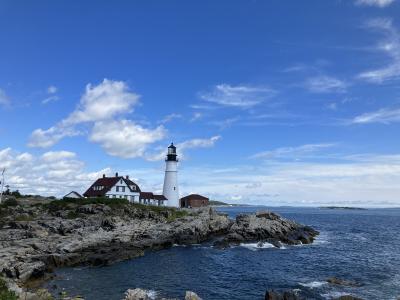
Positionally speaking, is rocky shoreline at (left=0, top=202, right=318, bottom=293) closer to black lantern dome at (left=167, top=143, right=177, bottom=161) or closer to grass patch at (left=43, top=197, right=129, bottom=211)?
grass patch at (left=43, top=197, right=129, bottom=211)

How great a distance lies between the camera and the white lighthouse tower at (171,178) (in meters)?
95.4

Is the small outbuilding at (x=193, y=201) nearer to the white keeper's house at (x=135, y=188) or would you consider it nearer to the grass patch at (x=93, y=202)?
the white keeper's house at (x=135, y=188)

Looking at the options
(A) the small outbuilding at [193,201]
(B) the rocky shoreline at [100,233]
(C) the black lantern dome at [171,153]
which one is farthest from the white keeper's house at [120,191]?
(A) the small outbuilding at [193,201]

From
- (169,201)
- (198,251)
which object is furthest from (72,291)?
(169,201)

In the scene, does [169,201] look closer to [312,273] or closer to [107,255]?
[107,255]

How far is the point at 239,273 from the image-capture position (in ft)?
137

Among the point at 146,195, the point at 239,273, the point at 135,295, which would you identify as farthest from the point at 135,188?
the point at 135,295

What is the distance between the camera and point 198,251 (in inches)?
2142

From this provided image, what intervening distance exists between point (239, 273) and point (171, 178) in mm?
56135

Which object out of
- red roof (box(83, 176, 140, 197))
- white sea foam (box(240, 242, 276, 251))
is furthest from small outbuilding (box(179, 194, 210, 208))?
white sea foam (box(240, 242, 276, 251))

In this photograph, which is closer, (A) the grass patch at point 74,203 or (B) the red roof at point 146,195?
(A) the grass patch at point 74,203

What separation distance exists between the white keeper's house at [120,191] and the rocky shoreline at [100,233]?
15.2m

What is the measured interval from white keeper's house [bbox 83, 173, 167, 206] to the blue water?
127 ft

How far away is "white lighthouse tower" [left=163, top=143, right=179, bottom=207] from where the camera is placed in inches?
3757
